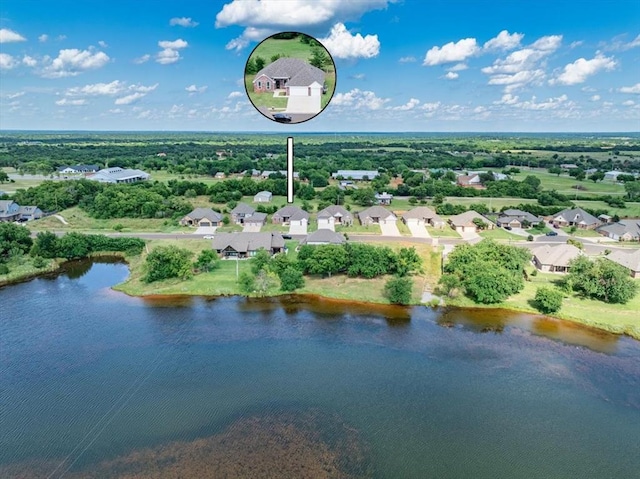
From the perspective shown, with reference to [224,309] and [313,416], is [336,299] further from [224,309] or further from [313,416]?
[313,416]

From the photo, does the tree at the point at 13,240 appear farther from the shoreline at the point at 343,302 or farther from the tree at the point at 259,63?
the tree at the point at 259,63

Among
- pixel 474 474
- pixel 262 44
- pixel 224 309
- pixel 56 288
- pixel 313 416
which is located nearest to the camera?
pixel 262 44

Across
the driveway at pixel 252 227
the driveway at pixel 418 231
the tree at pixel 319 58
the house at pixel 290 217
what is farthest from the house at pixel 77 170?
the tree at pixel 319 58

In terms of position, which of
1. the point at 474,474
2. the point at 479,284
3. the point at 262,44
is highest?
the point at 262,44

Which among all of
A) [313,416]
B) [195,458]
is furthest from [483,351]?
[195,458]

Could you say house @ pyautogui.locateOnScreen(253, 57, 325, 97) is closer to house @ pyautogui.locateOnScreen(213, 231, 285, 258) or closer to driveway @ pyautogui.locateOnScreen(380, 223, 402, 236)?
house @ pyautogui.locateOnScreen(213, 231, 285, 258)

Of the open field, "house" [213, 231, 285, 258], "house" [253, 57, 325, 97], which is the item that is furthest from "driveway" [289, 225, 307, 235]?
"house" [253, 57, 325, 97]

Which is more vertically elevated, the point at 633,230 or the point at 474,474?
the point at 633,230
